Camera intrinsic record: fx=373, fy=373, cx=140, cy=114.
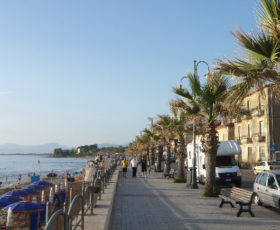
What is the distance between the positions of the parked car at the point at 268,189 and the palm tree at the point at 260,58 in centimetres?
484

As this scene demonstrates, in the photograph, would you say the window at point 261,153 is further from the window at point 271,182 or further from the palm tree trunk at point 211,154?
the window at point 271,182

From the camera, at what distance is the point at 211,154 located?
16500 millimetres

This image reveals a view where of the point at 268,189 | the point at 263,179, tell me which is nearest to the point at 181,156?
the point at 263,179

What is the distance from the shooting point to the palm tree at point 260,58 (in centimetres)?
787

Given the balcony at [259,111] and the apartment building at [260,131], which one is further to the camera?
the balcony at [259,111]

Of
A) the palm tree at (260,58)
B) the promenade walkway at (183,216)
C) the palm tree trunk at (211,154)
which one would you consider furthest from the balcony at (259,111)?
the palm tree at (260,58)

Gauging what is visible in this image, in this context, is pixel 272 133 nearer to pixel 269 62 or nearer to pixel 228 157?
pixel 228 157

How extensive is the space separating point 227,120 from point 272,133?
31.5 m

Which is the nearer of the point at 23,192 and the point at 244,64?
the point at 244,64

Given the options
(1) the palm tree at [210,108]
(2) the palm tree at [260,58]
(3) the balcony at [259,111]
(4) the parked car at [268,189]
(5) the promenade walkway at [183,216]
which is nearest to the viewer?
(2) the palm tree at [260,58]

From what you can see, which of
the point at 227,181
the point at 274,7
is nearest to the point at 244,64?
the point at 274,7

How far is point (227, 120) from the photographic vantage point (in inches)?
A: 653

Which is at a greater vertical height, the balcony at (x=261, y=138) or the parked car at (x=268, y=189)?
the balcony at (x=261, y=138)

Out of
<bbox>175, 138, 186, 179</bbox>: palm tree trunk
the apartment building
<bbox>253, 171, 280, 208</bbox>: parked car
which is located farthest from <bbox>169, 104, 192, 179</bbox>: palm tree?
the apartment building
